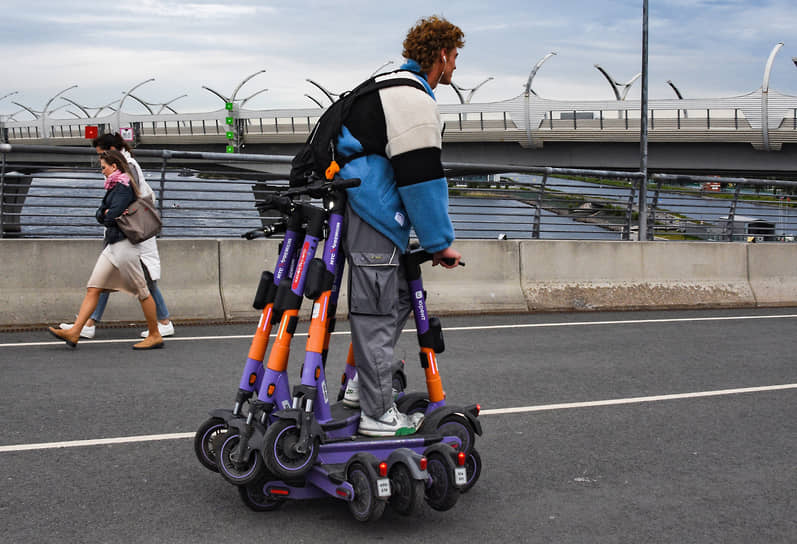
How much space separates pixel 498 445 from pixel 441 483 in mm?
1539

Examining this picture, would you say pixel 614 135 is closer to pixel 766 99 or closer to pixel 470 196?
pixel 766 99

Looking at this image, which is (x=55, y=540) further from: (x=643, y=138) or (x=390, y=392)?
(x=643, y=138)

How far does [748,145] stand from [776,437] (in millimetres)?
45598

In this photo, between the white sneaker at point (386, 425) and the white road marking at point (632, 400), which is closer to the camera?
the white sneaker at point (386, 425)

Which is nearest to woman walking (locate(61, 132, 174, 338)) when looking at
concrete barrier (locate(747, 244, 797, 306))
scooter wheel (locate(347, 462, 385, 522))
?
scooter wheel (locate(347, 462, 385, 522))

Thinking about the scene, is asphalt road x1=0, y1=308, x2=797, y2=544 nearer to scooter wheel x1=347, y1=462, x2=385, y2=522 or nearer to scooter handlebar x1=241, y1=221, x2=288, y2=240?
scooter wheel x1=347, y1=462, x2=385, y2=522

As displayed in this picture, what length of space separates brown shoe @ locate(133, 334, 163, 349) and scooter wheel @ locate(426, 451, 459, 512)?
200 inches

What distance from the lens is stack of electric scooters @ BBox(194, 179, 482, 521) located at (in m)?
4.02

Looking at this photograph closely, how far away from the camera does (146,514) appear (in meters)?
4.30

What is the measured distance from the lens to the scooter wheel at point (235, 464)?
4082mm

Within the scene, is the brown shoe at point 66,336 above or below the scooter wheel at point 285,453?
below

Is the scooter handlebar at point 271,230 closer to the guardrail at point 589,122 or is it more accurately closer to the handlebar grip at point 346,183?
the handlebar grip at point 346,183

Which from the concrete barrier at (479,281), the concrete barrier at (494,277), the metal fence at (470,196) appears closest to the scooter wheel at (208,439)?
the concrete barrier at (494,277)

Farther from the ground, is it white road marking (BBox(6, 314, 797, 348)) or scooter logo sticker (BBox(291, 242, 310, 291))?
scooter logo sticker (BBox(291, 242, 310, 291))
